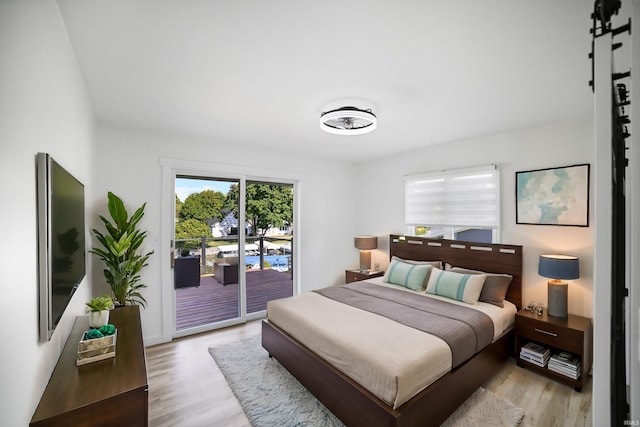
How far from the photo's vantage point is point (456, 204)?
384 cm

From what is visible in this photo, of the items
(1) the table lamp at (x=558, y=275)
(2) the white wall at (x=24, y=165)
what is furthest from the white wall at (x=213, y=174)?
(1) the table lamp at (x=558, y=275)

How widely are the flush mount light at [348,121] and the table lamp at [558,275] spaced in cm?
222

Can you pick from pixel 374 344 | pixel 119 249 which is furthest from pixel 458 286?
pixel 119 249

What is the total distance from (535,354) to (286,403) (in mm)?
2446

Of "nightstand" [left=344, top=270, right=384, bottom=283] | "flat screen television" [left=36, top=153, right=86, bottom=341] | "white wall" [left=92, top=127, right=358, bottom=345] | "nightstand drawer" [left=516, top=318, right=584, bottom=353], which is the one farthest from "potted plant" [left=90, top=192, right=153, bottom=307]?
"nightstand drawer" [left=516, top=318, right=584, bottom=353]

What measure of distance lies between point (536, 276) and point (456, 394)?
1846 mm

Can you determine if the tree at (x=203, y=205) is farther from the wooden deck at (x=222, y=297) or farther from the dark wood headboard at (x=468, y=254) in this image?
the dark wood headboard at (x=468, y=254)

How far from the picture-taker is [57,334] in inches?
62.1

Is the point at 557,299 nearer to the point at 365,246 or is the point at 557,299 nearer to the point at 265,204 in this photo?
the point at 365,246

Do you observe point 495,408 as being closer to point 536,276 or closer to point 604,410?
point 536,276

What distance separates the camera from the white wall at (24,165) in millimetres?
866

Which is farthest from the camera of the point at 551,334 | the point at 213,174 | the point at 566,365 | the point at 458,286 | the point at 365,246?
the point at 365,246

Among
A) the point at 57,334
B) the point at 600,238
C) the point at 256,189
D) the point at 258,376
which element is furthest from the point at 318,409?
the point at 256,189

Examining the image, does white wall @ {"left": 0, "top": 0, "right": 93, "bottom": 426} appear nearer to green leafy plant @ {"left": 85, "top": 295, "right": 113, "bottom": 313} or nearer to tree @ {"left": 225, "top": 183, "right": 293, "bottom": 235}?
green leafy plant @ {"left": 85, "top": 295, "right": 113, "bottom": 313}
